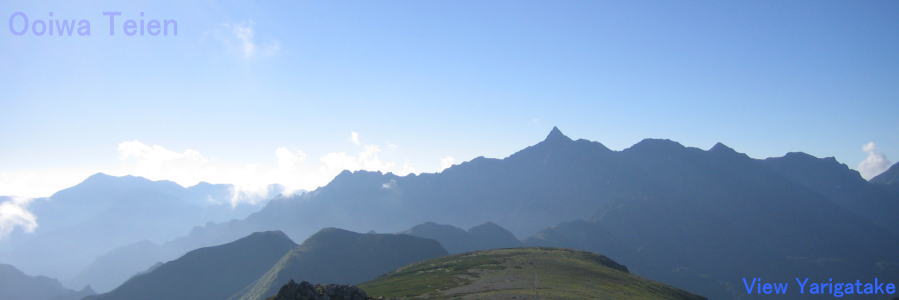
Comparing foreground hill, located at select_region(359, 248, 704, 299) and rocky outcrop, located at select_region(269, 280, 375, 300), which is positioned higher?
rocky outcrop, located at select_region(269, 280, 375, 300)

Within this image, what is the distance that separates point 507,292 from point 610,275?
51.7 metres

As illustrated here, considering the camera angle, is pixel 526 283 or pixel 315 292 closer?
pixel 315 292

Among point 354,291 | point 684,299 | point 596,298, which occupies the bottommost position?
point 684,299

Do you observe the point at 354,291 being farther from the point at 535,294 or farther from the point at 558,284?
the point at 558,284

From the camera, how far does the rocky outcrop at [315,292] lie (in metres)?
46.4

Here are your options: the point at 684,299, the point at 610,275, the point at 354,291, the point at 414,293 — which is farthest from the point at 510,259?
the point at 354,291

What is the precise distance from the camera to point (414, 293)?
84938 millimetres

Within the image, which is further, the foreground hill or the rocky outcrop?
the foreground hill

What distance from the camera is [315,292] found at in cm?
4719

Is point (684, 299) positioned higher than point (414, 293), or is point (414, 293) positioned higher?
point (414, 293)

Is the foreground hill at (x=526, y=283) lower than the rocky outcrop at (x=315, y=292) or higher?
lower

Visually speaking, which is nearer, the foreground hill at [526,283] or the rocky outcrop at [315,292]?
the rocky outcrop at [315,292]

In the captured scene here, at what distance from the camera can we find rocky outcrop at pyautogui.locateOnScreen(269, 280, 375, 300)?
1828 inches

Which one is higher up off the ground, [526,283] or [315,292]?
[315,292]
